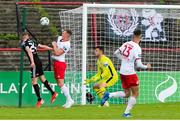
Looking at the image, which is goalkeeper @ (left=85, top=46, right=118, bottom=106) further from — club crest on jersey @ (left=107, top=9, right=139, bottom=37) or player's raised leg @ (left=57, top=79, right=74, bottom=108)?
club crest on jersey @ (left=107, top=9, right=139, bottom=37)

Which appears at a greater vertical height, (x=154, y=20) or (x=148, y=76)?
(x=154, y=20)

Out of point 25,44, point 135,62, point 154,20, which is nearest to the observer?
point 135,62

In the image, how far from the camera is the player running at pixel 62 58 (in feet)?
63.9

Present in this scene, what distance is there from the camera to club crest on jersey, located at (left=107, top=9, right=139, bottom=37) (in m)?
22.4

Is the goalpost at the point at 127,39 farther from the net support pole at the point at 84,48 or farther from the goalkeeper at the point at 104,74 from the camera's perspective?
the goalkeeper at the point at 104,74

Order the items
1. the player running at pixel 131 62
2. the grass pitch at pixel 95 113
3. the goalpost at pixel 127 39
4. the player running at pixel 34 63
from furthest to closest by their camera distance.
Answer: the goalpost at pixel 127 39 < the player running at pixel 34 63 < the player running at pixel 131 62 < the grass pitch at pixel 95 113

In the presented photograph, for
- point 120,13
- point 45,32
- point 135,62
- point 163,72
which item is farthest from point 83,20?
point 45,32

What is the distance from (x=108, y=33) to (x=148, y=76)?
1.77 m

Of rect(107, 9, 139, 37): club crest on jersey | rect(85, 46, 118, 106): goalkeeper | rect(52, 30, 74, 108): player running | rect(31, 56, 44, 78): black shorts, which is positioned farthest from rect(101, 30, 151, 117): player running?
rect(107, 9, 139, 37): club crest on jersey

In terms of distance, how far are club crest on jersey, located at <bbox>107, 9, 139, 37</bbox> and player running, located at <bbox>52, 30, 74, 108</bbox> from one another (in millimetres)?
3236

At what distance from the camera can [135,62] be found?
53.7 feet

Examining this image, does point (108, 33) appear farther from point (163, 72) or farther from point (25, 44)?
point (25, 44)

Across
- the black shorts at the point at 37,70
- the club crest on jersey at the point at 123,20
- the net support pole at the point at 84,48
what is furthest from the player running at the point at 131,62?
the club crest on jersey at the point at 123,20

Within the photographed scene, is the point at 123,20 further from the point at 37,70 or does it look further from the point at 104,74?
the point at 37,70
